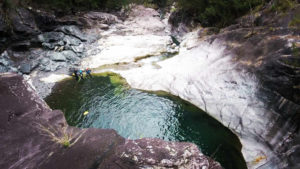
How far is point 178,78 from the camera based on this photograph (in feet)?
52.0

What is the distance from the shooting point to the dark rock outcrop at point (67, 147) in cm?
570

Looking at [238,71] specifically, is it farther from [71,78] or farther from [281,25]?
[71,78]

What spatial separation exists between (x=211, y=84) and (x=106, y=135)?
945 centimetres

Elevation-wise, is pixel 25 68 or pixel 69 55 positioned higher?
pixel 69 55

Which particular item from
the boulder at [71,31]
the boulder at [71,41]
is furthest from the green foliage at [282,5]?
the boulder at [71,31]

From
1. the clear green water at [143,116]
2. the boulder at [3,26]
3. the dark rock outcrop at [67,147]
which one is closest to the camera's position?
the dark rock outcrop at [67,147]

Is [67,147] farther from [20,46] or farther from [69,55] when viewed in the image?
[20,46]

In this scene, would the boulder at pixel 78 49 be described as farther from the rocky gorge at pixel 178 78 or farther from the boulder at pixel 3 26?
the boulder at pixel 3 26

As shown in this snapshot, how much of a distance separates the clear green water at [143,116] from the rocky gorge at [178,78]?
2.45 feet

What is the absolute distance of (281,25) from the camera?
38.5 ft

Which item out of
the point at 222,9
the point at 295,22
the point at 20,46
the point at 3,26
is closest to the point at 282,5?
the point at 295,22

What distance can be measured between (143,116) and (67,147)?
24.4 feet

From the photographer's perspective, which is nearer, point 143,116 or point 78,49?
point 143,116

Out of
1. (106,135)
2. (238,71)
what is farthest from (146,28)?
(106,135)
